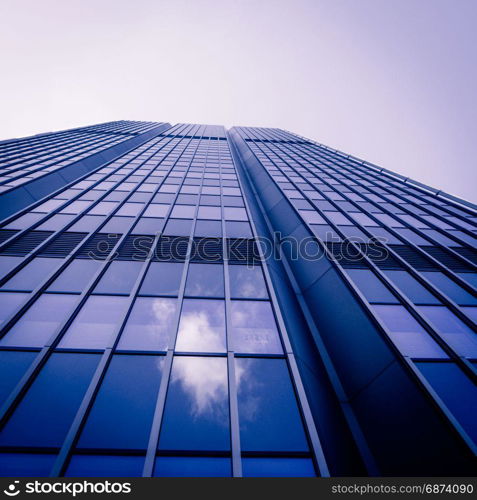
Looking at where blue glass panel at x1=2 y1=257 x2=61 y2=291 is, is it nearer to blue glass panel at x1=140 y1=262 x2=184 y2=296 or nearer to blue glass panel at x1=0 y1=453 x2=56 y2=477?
blue glass panel at x1=140 y1=262 x2=184 y2=296

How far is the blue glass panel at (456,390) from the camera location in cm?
541

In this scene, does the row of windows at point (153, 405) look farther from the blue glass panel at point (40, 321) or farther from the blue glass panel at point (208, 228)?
the blue glass panel at point (208, 228)

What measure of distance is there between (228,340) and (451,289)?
8.79 meters

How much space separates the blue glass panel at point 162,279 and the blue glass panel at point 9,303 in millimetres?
3505

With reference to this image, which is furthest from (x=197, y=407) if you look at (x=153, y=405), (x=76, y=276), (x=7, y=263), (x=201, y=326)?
(x=7, y=263)

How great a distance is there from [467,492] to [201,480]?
4660 mm

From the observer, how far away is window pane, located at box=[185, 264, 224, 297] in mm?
8828

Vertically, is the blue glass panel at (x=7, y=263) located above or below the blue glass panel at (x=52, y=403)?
above

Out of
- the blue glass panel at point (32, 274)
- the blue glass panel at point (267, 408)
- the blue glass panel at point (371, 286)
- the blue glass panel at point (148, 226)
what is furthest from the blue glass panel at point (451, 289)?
the blue glass panel at point (32, 274)

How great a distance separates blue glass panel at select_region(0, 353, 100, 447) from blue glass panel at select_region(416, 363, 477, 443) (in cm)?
805

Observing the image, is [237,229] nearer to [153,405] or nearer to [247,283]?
[247,283]

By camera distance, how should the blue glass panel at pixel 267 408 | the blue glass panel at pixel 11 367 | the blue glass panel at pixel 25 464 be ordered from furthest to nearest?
the blue glass panel at pixel 11 367, the blue glass panel at pixel 267 408, the blue glass panel at pixel 25 464

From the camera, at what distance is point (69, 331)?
689cm

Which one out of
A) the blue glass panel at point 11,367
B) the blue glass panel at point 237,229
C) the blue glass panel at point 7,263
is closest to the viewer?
the blue glass panel at point 11,367
